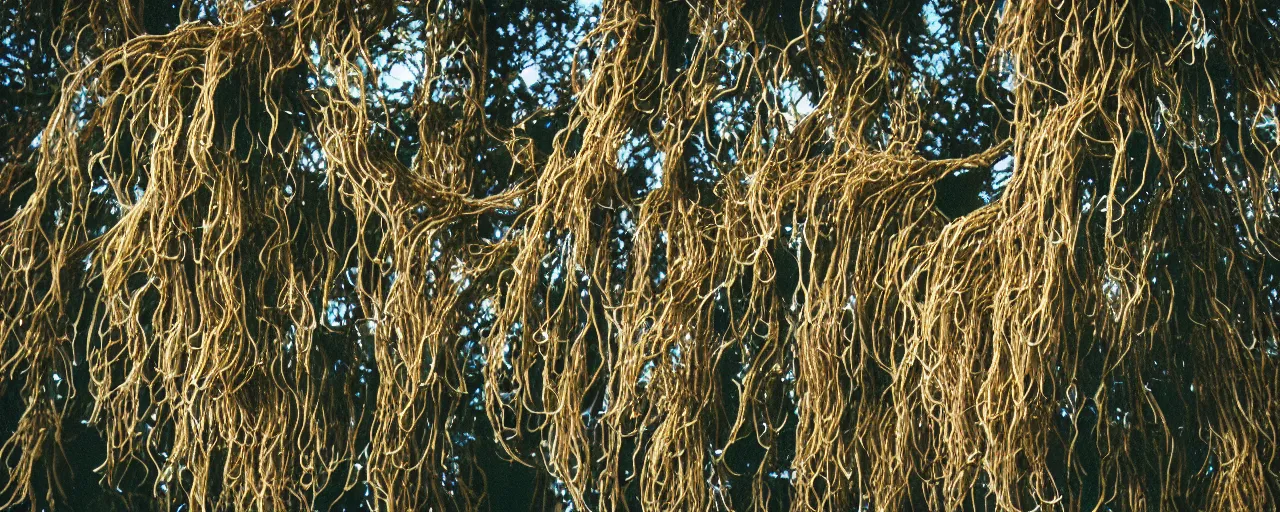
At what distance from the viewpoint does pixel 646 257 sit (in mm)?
1301

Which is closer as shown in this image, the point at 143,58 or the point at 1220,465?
the point at 1220,465

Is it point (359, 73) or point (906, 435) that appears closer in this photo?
point (906, 435)

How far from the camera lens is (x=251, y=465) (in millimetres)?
1309

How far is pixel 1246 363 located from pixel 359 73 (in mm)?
970

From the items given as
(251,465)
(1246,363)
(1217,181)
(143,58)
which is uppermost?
(143,58)

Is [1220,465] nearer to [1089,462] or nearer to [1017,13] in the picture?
[1089,462]

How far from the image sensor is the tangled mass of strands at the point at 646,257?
1211 mm

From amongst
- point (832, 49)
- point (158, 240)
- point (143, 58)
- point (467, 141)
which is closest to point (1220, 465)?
point (832, 49)

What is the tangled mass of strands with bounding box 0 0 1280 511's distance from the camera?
1.21m

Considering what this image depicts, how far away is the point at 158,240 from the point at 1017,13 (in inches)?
36.8

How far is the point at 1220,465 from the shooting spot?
4.00 ft

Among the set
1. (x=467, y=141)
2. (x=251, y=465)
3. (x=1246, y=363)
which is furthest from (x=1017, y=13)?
(x=251, y=465)

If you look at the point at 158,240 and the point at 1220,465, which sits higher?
the point at 158,240

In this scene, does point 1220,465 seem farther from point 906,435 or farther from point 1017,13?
point 1017,13
